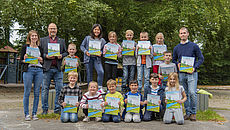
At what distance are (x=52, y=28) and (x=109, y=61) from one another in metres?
1.66

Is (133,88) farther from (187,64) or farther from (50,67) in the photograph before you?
(50,67)

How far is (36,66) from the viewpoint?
19.1 ft

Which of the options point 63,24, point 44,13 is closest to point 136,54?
point 44,13

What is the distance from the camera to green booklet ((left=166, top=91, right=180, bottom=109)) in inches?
225

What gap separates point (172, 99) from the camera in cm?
573

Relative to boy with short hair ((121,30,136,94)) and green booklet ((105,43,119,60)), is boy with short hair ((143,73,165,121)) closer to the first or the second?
boy with short hair ((121,30,136,94))

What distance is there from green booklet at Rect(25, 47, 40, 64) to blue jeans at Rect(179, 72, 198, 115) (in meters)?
3.51

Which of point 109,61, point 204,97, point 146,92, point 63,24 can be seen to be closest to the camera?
point 146,92

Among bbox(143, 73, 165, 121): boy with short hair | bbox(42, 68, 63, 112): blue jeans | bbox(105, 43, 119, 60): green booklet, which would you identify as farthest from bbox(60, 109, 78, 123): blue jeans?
bbox(105, 43, 119, 60): green booklet

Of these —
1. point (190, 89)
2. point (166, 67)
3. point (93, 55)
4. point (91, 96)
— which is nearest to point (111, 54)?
point (93, 55)

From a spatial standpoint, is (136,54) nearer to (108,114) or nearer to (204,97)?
(108,114)

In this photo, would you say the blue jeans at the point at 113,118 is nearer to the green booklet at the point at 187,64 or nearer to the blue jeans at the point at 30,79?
the blue jeans at the point at 30,79

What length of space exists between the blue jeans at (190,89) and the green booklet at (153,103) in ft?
2.90

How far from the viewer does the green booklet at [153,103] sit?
5.84m
